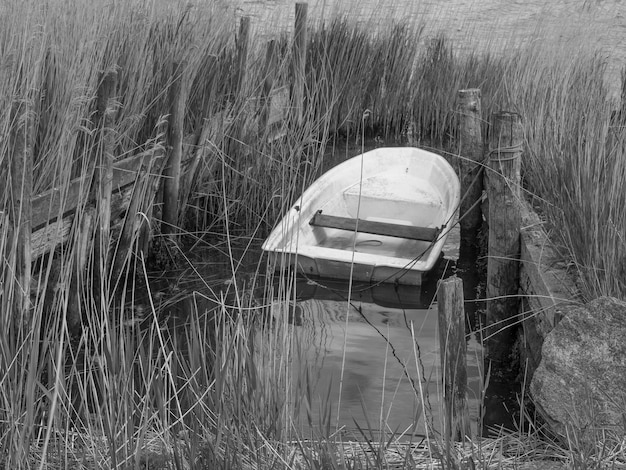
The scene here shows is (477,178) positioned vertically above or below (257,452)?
above

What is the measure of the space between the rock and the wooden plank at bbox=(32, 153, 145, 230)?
1886 millimetres

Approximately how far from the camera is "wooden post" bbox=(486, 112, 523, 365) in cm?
461

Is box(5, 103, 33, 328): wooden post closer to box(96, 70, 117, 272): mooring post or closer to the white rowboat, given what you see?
box(96, 70, 117, 272): mooring post

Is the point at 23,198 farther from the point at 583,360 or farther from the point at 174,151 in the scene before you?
the point at 583,360

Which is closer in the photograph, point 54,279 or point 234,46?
point 54,279

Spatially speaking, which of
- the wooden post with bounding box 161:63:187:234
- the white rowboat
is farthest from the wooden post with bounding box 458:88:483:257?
the wooden post with bounding box 161:63:187:234

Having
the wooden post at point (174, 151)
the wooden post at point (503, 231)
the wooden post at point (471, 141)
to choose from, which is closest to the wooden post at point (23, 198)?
the wooden post at point (174, 151)

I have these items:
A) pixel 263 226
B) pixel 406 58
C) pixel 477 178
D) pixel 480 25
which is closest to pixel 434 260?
pixel 477 178

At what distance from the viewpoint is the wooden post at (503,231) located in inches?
Result: 181

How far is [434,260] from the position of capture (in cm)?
537

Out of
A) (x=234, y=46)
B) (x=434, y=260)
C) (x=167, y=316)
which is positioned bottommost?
(x=167, y=316)

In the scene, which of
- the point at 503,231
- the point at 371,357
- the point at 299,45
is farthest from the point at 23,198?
the point at 299,45

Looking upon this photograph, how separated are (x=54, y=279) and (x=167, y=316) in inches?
31.7

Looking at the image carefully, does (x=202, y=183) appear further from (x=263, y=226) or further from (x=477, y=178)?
(x=477, y=178)
